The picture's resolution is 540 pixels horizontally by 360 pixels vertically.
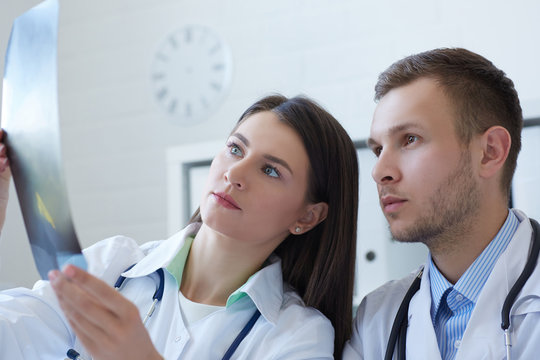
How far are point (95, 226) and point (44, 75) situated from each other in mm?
2509

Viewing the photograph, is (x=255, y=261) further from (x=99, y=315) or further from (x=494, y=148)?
(x=99, y=315)

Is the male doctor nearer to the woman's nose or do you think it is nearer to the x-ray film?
the woman's nose

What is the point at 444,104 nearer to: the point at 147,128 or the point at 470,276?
the point at 470,276

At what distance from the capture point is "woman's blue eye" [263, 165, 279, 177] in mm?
1399

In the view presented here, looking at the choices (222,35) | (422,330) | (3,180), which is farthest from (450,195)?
(222,35)

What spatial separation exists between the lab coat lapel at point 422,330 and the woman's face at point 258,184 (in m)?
0.36

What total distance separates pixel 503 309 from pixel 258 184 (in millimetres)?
577

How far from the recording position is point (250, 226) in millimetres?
1346

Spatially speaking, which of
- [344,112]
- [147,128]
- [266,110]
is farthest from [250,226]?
[147,128]

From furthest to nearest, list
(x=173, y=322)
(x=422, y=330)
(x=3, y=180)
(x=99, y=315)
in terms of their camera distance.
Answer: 1. (x=173, y=322)
2. (x=422, y=330)
3. (x=3, y=180)
4. (x=99, y=315)

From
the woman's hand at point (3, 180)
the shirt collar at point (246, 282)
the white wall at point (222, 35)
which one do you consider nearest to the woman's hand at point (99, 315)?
the woman's hand at point (3, 180)

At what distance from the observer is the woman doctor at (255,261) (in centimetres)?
127

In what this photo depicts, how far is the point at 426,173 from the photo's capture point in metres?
1.21

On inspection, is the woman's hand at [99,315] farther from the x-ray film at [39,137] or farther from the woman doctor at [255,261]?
the woman doctor at [255,261]
